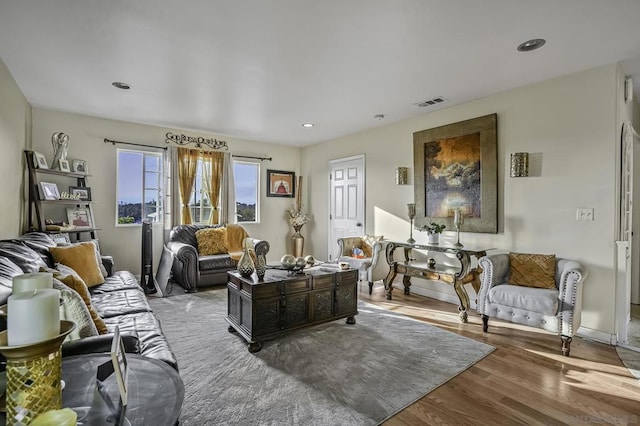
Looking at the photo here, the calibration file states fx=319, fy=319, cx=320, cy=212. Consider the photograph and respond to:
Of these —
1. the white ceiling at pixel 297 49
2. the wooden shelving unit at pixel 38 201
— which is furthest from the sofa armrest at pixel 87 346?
the wooden shelving unit at pixel 38 201

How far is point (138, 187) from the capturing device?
17.1 ft

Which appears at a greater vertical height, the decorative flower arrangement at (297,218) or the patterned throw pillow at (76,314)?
the decorative flower arrangement at (297,218)

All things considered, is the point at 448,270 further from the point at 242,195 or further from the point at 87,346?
the point at 242,195

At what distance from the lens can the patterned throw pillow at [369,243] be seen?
5.07 meters

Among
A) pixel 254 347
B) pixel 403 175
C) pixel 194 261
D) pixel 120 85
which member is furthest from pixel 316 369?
pixel 120 85

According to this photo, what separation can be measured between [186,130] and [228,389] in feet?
15.2

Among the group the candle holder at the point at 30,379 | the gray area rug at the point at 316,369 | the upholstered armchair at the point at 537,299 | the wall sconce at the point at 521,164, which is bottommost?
the gray area rug at the point at 316,369

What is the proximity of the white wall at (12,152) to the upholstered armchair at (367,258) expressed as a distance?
3979mm

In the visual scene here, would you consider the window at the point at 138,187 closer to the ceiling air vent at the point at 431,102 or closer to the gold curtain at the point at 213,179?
the gold curtain at the point at 213,179

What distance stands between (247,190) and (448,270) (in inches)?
162

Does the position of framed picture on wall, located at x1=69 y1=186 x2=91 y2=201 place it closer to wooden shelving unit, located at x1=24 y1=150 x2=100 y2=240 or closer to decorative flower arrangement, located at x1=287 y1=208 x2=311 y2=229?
wooden shelving unit, located at x1=24 y1=150 x2=100 y2=240

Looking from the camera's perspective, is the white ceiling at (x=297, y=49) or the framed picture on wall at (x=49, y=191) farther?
the framed picture on wall at (x=49, y=191)

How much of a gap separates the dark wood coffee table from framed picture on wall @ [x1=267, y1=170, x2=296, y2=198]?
351 cm

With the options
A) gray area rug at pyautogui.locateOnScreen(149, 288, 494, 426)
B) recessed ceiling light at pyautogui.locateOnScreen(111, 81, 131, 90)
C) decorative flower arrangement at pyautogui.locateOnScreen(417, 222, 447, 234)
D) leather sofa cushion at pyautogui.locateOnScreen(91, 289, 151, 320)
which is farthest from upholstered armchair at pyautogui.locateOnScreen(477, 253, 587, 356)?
recessed ceiling light at pyautogui.locateOnScreen(111, 81, 131, 90)
